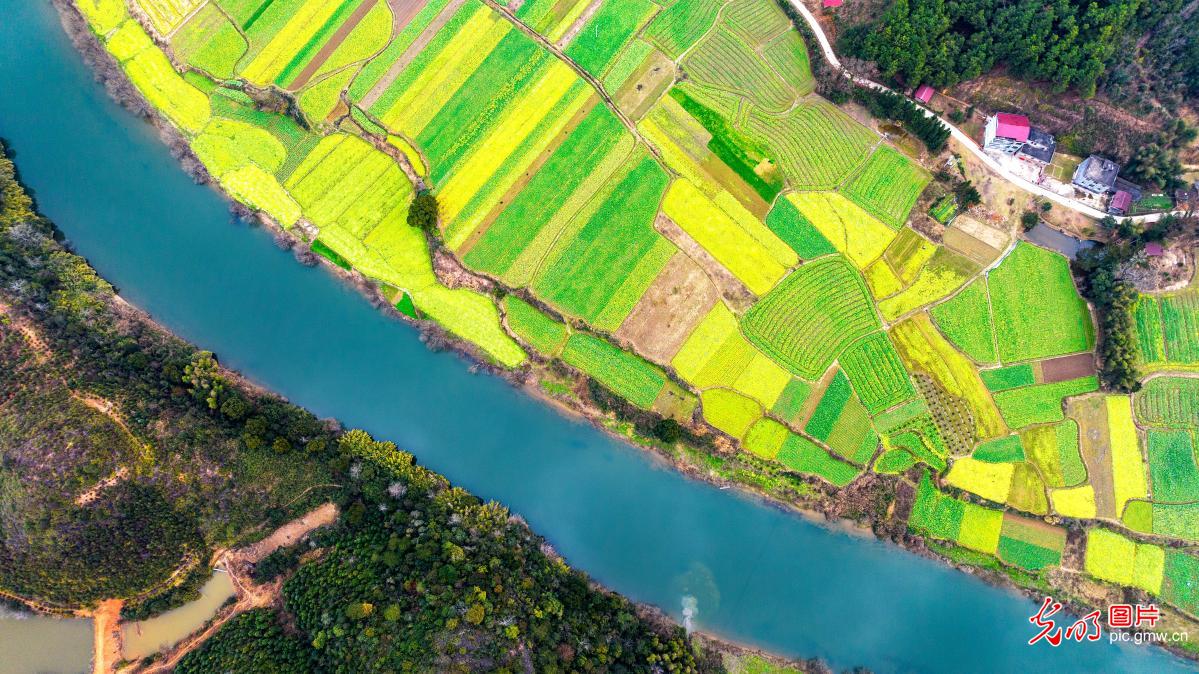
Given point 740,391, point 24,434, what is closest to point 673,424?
point 740,391

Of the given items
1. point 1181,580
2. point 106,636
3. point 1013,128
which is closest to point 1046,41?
point 1013,128

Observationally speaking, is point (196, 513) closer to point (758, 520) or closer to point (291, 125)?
point (291, 125)

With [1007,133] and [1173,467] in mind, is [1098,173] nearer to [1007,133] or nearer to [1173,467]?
[1007,133]

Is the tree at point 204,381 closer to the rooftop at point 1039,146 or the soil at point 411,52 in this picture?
the soil at point 411,52

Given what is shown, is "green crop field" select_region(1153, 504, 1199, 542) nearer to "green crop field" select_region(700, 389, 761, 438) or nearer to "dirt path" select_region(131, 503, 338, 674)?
"green crop field" select_region(700, 389, 761, 438)

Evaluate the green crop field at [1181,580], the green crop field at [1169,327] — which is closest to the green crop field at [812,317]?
the green crop field at [1169,327]

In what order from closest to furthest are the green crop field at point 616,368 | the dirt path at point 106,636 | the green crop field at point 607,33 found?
the dirt path at point 106,636
the green crop field at point 616,368
the green crop field at point 607,33
